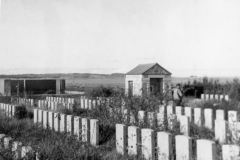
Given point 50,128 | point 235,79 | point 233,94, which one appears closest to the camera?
point 50,128

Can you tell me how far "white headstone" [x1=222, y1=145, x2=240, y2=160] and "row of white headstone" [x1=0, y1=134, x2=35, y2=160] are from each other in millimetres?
2484

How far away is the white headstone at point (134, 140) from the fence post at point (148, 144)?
0.16 meters

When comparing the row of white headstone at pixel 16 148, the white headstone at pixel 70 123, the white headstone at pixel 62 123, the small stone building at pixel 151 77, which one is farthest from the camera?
the small stone building at pixel 151 77

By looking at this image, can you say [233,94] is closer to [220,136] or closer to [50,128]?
[220,136]

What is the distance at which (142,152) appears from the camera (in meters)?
4.85

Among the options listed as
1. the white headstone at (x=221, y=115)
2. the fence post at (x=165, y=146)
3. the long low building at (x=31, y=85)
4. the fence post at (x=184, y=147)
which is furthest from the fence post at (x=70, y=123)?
the long low building at (x=31, y=85)

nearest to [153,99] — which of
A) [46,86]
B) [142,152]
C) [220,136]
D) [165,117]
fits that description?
[165,117]

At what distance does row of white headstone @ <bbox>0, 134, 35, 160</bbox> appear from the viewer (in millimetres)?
3799

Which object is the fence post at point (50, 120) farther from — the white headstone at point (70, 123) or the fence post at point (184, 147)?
the fence post at point (184, 147)

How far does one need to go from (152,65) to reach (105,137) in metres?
11.9

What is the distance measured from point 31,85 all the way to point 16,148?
2265cm

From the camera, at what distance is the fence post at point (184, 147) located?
12.8ft

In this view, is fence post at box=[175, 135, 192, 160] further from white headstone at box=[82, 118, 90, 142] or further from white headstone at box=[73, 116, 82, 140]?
white headstone at box=[73, 116, 82, 140]

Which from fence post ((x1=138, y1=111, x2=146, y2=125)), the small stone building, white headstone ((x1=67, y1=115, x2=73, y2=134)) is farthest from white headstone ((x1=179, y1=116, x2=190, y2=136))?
the small stone building
